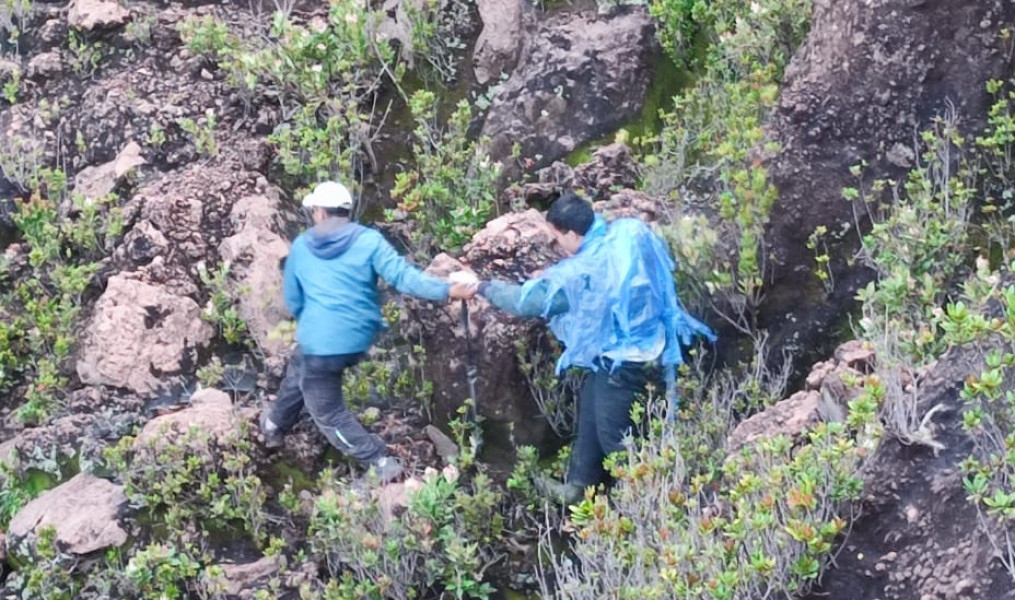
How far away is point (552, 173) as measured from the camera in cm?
711

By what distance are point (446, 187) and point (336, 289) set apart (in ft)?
5.23

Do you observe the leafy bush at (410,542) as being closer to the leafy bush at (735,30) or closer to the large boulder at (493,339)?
the large boulder at (493,339)

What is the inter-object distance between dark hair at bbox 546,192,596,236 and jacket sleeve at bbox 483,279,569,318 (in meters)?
0.26

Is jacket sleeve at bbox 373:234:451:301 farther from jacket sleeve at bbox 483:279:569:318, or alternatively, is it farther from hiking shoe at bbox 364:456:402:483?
hiking shoe at bbox 364:456:402:483

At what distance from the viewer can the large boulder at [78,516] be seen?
5.97 metres

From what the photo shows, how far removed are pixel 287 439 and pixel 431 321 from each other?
931 millimetres

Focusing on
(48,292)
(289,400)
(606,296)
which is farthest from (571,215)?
(48,292)

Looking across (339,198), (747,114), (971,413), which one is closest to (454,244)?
(339,198)

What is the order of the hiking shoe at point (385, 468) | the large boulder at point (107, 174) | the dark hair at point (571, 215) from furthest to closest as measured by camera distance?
the large boulder at point (107, 174) → the hiking shoe at point (385, 468) → the dark hair at point (571, 215)

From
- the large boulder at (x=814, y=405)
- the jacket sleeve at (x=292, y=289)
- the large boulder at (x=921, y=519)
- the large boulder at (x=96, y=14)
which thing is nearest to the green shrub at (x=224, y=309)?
the jacket sleeve at (x=292, y=289)

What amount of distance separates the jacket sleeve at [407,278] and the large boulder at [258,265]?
4.09 feet

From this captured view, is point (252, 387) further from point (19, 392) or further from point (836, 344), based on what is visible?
point (836, 344)

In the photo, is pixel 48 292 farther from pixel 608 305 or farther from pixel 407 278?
pixel 608 305

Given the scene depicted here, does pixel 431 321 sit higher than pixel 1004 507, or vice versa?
pixel 1004 507
